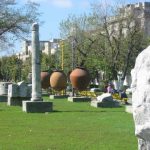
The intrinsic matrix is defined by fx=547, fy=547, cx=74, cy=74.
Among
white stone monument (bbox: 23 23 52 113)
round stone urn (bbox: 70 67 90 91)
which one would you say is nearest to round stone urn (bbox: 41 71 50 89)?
round stone urn (bbox: 70 67 90 91)

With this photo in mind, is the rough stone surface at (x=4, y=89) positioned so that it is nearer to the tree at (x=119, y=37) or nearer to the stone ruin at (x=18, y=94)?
the stone ruin at (x=18, y=94)

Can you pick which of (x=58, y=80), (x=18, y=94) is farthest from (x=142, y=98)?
(x=58, y=80)

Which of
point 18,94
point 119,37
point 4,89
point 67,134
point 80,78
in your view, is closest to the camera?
point 67,134

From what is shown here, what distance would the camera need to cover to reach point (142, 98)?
17.1 feet

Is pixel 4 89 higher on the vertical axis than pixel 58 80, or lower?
lower

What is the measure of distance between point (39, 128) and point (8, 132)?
1204 millimetres

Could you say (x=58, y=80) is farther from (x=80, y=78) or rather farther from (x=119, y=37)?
(x=119, y=37)

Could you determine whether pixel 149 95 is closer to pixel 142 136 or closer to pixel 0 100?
pixel 142 136

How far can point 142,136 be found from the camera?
5.31 meters

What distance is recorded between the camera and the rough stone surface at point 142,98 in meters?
5.16

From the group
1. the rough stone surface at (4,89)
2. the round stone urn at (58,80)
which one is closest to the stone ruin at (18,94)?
the rough stone surface at (4,89)

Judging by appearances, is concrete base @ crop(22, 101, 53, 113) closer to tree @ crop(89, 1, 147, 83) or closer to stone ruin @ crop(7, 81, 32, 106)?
stone ruin @ crop(7, 81, 32, 106)

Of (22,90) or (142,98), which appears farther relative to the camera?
(22,90)

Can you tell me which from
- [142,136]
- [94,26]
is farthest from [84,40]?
[142,136]
